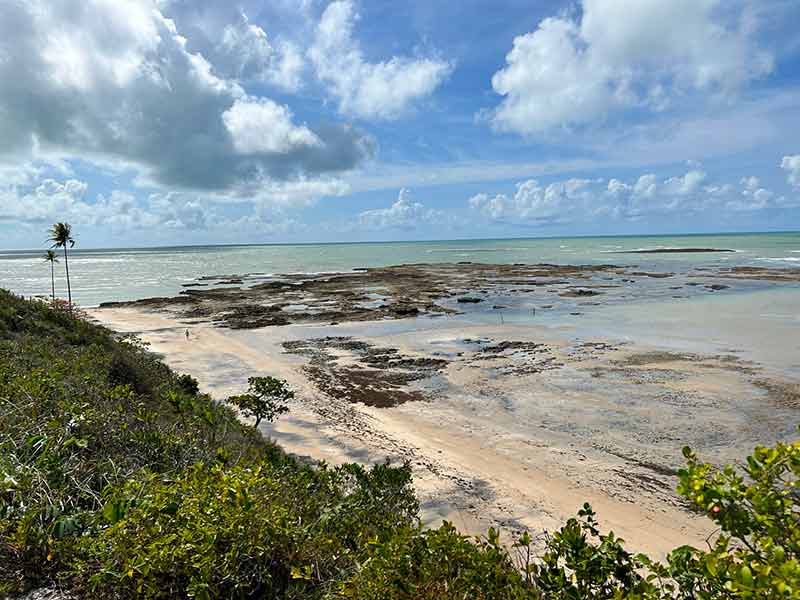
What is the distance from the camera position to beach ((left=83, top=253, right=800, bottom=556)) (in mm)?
10992

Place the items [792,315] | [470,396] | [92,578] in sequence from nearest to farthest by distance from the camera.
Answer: [92,578] < [470,396] < [792,315]

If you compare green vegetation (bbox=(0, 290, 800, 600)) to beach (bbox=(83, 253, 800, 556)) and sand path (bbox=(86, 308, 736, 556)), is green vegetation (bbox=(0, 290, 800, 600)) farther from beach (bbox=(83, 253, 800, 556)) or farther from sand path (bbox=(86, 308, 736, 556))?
beach (bbox=(83, 253, 800, 556))

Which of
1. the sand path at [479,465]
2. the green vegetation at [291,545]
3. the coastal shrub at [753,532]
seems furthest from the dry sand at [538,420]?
the coastal shrub at [753,532]

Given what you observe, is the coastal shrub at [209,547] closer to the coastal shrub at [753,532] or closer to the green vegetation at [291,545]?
the green vegetation at [291,545]

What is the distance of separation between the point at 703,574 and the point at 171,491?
4.22 meters

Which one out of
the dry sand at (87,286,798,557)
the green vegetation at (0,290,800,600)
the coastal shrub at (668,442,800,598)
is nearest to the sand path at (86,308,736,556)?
the dry sand at (87,286,798,557)

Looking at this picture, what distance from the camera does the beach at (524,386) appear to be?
10992 millimetres

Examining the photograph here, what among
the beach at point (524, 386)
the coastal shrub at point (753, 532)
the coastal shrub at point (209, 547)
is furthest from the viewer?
the beach at point (524, 386)

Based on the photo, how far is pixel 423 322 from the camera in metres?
33.5

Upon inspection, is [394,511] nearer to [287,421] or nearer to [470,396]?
[287,421]

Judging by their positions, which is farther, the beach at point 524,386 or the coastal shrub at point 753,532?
Answer: the beach at point 524,386

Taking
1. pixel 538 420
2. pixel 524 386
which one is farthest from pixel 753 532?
pixel 524 386

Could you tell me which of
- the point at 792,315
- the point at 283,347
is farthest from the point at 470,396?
the point at 792,315

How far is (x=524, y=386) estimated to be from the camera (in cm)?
1872
